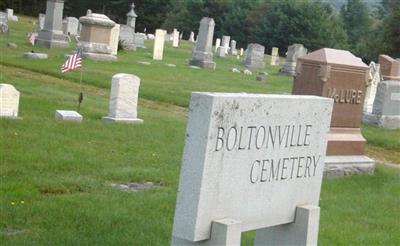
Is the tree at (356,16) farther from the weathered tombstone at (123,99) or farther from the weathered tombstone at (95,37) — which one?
the weathered tombstone at (123,99)

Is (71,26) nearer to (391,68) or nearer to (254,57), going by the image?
(254,57)

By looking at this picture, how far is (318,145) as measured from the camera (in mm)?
5312

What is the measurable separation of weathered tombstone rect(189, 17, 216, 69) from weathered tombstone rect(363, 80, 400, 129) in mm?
12915

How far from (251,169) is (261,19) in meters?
61.1

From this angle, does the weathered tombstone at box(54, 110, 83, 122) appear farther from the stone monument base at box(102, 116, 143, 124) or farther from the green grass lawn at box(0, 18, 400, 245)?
the stone monument base at box(102, 116, 143, 124)

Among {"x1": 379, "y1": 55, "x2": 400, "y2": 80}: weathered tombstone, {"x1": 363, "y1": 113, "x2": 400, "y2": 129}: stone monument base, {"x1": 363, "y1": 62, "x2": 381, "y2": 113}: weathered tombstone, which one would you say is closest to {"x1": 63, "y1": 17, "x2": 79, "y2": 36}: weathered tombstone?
{"x1": 363, "y1": 62, "x2": 381, "y2": 113}: weathered tombstone

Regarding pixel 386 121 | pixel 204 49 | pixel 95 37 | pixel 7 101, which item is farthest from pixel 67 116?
pixel 204 49

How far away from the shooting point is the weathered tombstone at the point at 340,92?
11.1 meters

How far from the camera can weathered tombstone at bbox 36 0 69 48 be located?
28.9m

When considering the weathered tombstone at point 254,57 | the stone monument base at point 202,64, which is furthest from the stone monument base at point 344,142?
the weathered tombstone at point 254,57

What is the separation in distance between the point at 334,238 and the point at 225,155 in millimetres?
3166

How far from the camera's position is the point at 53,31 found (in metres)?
29.0

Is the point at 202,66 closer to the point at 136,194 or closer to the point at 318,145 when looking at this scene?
the point at 136,194

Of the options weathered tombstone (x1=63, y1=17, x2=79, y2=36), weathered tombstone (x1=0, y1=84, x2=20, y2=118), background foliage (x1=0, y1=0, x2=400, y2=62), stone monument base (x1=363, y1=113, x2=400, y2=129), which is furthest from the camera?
background foliage (x1=0, y1=0, x2=400, y2=62)
